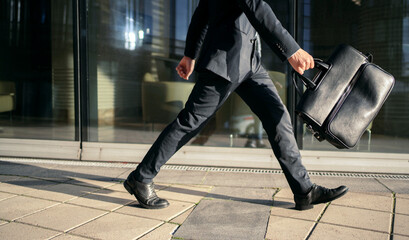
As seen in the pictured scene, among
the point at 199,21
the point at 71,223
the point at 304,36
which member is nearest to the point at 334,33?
the point at 304,36

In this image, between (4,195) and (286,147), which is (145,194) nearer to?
(286,147)

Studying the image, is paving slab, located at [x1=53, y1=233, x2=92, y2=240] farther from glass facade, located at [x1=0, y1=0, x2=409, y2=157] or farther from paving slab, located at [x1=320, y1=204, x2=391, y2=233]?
glass facade, located at [x1=0, y1=0, x2=409, y2=157]

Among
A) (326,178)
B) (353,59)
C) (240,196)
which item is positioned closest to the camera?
(353,59)

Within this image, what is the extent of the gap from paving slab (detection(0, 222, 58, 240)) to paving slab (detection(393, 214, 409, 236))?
1.89 metres

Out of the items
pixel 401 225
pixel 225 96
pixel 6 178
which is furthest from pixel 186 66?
pixel 6 178

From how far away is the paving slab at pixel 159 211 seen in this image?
2576 mm

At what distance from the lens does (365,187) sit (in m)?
3.32

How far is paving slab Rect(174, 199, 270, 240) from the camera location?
2278mm

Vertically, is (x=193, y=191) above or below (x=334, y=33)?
below

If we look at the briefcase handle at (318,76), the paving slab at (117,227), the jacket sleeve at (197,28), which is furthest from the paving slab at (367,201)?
the jacket sleeve at (197,28)

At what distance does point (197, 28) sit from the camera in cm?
280

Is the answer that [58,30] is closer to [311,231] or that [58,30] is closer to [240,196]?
[240,196]

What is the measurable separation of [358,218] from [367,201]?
0.41 meters

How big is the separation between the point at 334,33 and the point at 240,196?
1944 mm
